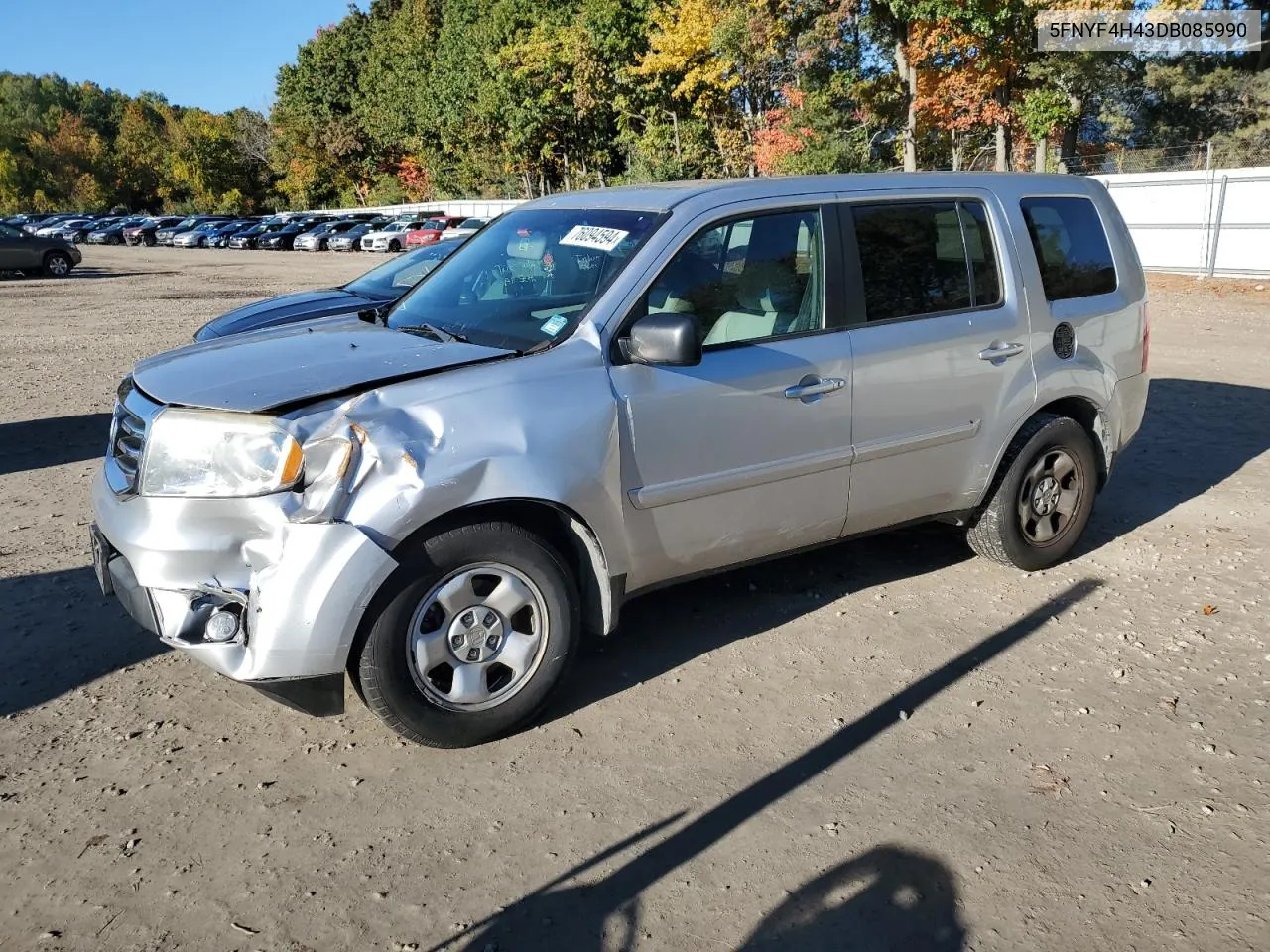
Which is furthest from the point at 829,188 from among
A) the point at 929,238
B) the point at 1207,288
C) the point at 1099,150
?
the point at 1099,150

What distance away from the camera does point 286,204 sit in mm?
90812

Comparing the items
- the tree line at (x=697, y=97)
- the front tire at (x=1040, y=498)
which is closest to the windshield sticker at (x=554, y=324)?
the front tire at (x=1040, y=498)

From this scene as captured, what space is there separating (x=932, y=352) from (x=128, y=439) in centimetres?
326

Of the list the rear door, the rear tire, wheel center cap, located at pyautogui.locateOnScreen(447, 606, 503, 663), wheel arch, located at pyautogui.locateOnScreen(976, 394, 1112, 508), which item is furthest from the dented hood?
the rear tire

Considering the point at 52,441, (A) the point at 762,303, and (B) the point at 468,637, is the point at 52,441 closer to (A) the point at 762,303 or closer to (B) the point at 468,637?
(B) the point at 468,637

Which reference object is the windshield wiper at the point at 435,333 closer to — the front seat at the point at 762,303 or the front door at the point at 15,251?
the front seat at the point at 762,303

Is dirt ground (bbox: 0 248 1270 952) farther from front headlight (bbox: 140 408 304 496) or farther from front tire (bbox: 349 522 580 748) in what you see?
front headlight (bbox: 140 408 304 496)

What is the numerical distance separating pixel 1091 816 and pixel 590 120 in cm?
5370

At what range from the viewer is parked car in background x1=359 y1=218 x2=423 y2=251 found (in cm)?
4194

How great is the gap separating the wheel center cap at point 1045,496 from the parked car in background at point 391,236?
3916 centimetres

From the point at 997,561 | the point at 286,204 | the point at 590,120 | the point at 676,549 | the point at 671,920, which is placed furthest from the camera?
the point at 286,204

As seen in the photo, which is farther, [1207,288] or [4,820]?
[1207,288]

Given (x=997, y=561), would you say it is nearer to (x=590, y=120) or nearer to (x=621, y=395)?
(x=621, y=395)

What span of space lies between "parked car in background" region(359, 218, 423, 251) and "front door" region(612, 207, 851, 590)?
39.5 m
